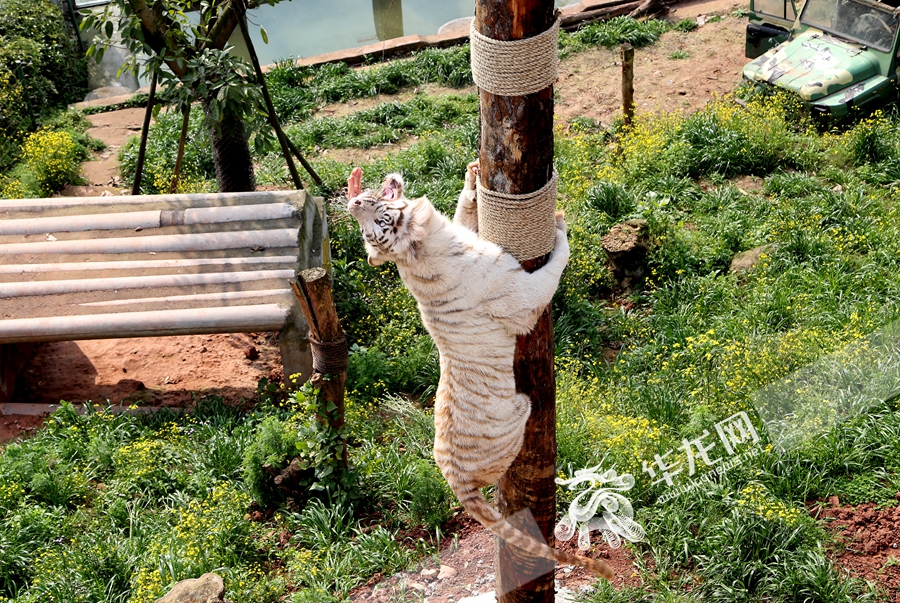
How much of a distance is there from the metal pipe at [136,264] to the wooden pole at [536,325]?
11.5ft

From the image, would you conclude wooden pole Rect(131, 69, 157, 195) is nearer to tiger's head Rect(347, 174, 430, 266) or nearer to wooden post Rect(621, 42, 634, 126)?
wooden post Rect(621, 42, 634, 126)

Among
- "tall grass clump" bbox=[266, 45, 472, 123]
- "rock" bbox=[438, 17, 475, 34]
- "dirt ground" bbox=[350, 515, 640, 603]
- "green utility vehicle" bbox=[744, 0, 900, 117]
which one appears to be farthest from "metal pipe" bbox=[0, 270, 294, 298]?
"rock" bbox=[438, 17, 475, 34]

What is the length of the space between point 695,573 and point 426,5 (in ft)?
44.4

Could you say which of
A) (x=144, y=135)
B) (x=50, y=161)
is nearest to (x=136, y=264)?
(x=144, y=135)

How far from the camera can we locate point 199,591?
4566mm

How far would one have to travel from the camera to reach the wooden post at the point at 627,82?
28.5 ft

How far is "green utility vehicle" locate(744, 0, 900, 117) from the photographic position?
8977 millimetres

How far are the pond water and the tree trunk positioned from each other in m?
7.17

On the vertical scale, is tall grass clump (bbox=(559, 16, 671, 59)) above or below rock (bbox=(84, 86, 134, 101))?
above

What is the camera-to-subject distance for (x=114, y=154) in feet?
35.6

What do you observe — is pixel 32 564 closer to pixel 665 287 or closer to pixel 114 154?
pixel 665 287

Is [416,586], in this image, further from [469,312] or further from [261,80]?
[261,80]

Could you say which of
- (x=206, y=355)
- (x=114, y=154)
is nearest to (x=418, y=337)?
(x=206, y=355)

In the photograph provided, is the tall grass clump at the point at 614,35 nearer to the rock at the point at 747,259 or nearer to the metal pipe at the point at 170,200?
the rock at the point at 747,259
